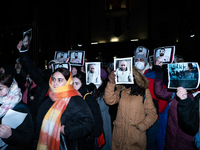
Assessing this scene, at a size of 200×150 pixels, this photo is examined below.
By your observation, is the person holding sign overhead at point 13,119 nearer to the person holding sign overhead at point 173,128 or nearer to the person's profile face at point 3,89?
the person's profile face at point 3,89

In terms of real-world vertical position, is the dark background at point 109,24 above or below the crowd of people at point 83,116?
above

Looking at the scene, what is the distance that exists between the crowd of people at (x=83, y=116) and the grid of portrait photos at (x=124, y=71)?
0.05 feet

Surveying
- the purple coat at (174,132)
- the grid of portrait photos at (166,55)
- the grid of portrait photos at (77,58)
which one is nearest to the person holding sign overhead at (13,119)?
the grid of portrait photos at (77,58)

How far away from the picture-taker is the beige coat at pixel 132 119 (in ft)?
7.43

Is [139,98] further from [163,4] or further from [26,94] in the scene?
[163,4]

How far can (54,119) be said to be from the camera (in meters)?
1.85

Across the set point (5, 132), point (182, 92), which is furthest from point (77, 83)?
point (182, 92)

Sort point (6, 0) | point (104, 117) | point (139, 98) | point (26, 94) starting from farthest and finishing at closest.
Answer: point (6, 0), point (26, 94), point (104, 117), point (139, 98)

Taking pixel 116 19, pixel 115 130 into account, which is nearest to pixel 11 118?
pixel 115 130

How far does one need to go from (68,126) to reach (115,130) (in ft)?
3.21

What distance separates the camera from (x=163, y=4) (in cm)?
1431

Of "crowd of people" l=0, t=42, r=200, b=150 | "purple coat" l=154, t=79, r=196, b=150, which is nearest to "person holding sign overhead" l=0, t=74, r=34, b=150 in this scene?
"crowd of people" l=0, t=42, r=200, b=150

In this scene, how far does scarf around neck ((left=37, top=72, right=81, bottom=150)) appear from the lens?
5.95 ft

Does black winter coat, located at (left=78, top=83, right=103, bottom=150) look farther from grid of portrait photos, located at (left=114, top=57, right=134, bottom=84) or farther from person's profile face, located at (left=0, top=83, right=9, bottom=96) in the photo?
person's profile face, located at (left=0, top=83, right=9, bottom=96)
